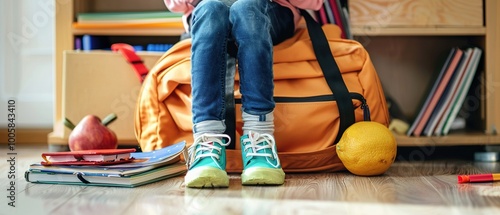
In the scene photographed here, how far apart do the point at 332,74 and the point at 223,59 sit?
26 cm

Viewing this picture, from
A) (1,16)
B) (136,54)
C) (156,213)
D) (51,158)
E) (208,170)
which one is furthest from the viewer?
(1,16)

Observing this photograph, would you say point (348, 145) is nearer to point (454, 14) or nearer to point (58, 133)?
point (454, 14)

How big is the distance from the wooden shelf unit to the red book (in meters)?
0.54

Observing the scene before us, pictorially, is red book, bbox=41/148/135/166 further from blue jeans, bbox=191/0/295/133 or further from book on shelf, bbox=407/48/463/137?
book on shelf, bbox=407/48/463/137

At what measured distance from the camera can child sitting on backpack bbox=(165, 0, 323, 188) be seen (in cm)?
132

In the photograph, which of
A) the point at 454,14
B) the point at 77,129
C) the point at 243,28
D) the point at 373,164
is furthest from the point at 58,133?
the point at 454,14

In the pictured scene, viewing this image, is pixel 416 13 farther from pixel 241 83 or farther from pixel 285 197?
pixel 285 197

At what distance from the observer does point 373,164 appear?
1413mm

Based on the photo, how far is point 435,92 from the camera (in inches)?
74.3

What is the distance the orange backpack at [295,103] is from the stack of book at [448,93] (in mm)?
388

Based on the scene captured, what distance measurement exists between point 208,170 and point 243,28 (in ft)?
1.00

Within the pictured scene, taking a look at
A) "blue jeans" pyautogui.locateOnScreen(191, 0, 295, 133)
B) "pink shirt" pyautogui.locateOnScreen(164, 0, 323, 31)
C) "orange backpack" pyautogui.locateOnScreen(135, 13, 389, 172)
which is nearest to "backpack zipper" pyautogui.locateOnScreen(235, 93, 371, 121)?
"orange backpack" pyautogui.locateOnScreen(135, 13, 389, 172)

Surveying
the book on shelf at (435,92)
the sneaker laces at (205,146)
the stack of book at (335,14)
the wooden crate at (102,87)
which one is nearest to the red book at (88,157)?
the sneaker laces at (205,146)

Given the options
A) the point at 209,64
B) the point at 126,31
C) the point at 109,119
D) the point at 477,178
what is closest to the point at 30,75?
the point at 126,31
